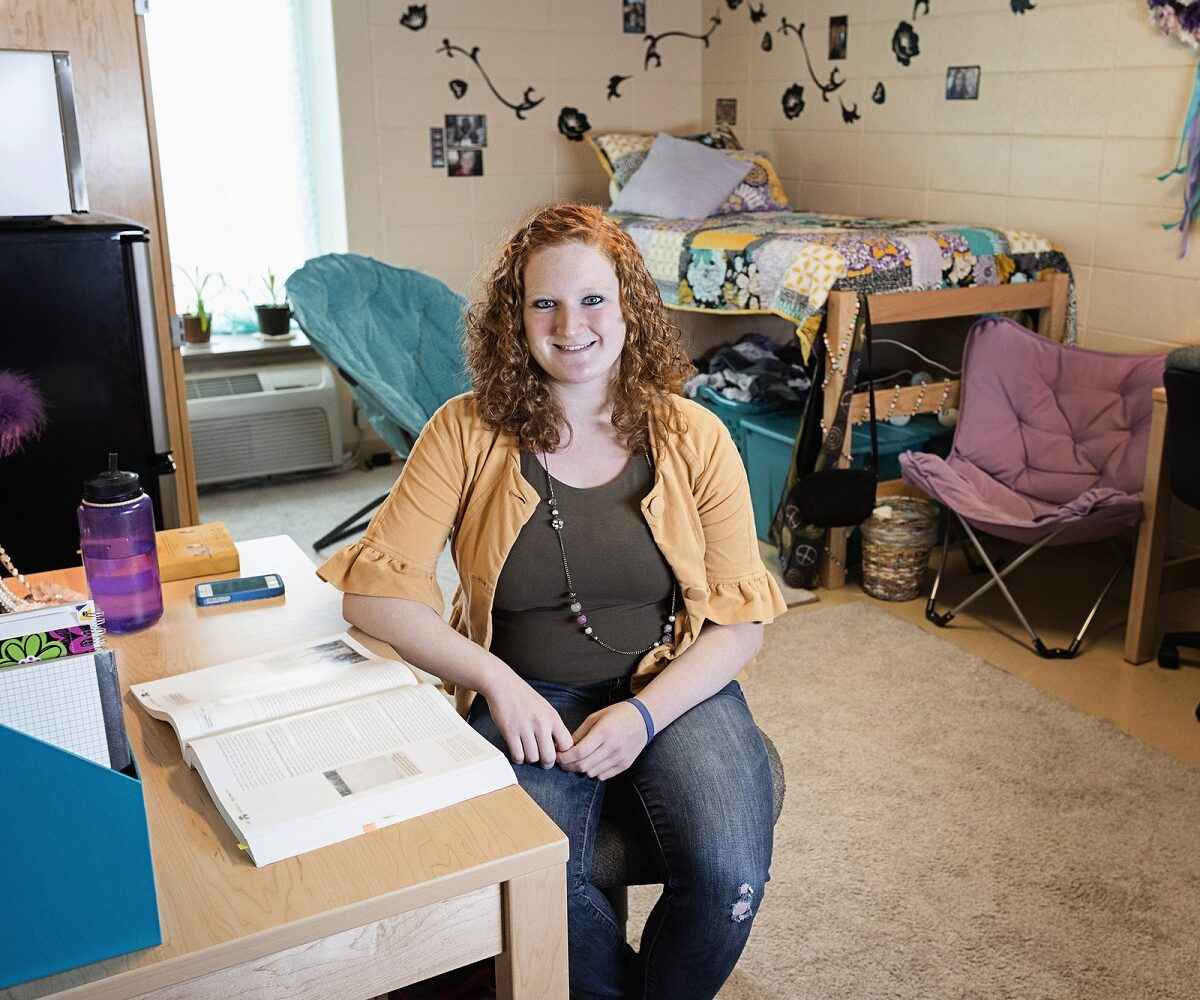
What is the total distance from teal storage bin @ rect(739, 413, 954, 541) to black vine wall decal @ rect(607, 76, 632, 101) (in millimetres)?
1928

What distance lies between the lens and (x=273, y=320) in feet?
15.5

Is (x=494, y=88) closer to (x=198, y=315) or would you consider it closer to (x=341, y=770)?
(x=198, y=315)

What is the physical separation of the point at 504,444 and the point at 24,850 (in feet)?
A: 2.86

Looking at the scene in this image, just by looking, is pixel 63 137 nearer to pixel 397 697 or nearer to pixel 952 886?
pixel 397 697

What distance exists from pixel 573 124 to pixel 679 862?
4.13 m

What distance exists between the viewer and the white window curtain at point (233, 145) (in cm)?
450

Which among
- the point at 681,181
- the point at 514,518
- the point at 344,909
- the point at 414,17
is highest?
the point at 414,17

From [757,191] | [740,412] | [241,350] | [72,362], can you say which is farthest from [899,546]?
[241,350]

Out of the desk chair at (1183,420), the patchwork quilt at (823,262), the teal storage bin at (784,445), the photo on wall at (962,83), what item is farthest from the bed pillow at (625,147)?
the desk chair at (1183,420)

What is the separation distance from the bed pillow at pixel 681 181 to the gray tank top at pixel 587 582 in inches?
112

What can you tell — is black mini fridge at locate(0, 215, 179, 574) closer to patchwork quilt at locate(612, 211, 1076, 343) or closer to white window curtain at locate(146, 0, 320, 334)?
patchwork quilt at locate(612, 211, 1076, 343)

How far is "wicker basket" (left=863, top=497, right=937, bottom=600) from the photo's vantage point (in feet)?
11.1

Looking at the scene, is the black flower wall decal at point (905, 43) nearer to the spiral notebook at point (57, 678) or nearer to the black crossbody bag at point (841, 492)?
the black crossbody bag at point (841, 492)

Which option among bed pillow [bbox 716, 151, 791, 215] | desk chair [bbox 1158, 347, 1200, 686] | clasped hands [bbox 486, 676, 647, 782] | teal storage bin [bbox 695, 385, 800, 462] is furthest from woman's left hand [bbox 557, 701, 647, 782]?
bed pillow [bbox 716, 151, 791, 215]
